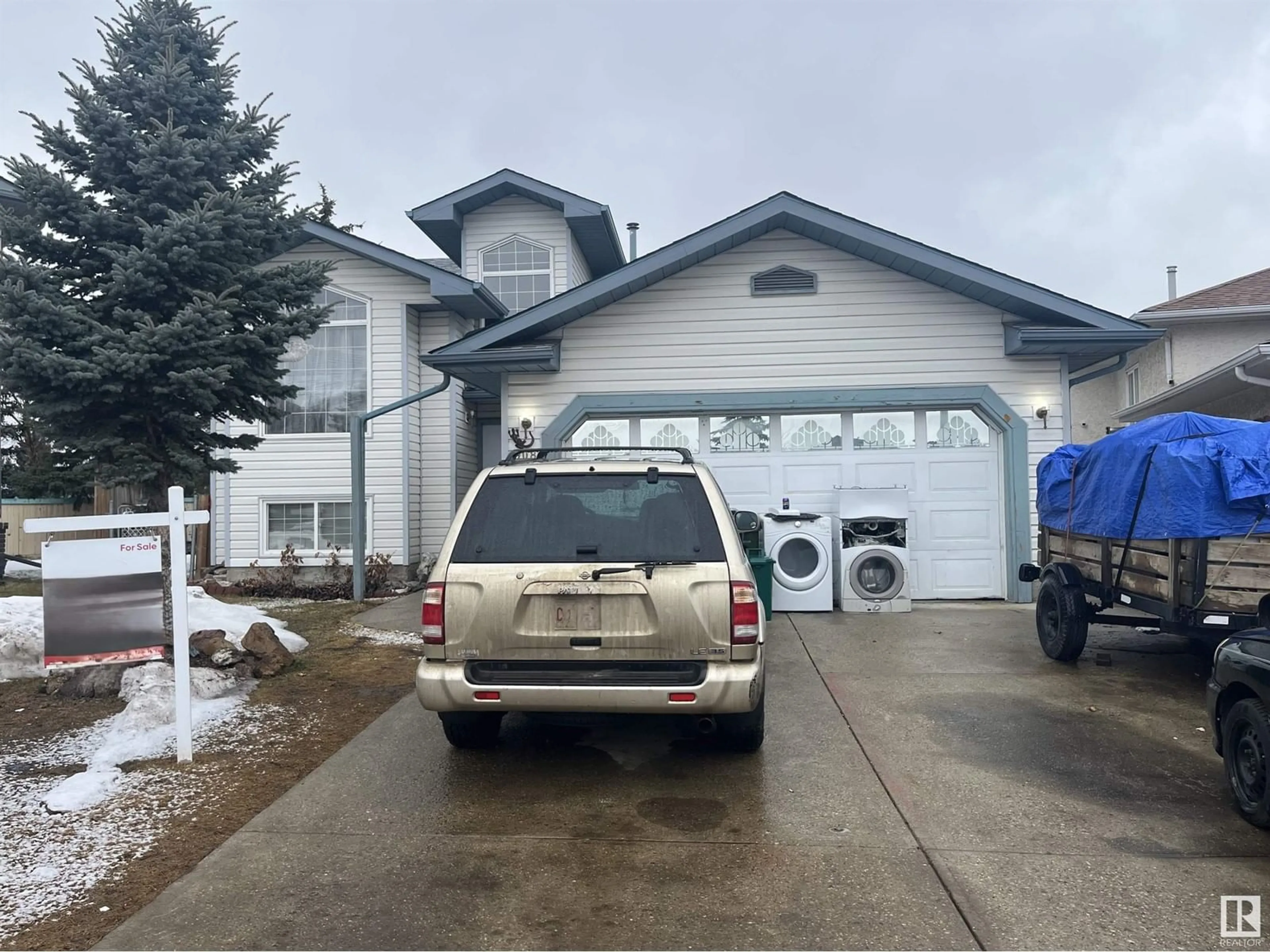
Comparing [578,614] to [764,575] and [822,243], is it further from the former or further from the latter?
[822,243]

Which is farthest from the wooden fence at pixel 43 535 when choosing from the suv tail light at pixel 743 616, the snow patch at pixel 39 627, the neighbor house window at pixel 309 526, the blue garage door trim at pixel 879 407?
the suv tail light at pixel 743 616

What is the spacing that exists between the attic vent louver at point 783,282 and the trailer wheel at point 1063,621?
15.4 feet

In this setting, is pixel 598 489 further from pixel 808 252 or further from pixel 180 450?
pixel 808 252

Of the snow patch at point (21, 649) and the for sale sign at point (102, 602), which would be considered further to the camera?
the snow patch at point (21, 649)

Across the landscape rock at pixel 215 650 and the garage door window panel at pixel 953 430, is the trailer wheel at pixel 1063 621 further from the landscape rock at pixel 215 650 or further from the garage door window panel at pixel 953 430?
the landscape rock at pixel 215 650

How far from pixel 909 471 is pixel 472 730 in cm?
704

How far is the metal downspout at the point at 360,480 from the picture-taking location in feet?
36.1

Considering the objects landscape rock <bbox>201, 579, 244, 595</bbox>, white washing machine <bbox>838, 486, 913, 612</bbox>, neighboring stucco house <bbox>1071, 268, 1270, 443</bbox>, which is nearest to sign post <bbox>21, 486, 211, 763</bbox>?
white washing machine <bbox>838, 486, 913, 612</bbox>

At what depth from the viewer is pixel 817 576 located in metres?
9.54

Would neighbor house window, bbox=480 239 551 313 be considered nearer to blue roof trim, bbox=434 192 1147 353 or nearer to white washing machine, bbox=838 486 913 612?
blue roof trim, bbox=434 192 1147 353

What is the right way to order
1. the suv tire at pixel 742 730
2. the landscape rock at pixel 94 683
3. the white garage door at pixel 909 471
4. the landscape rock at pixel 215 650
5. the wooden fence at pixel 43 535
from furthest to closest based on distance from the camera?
the wooden fence at pixel 43 535
the white garage door at pixel 909 471
the landscape rock at pixel 215 650
the landscape rock at pixel 94 683
the suv tire at pixel 742 730

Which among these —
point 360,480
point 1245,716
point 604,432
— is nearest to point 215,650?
point 360,480

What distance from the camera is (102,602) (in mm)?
4902

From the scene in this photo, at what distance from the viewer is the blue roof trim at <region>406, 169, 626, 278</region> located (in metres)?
14.6
